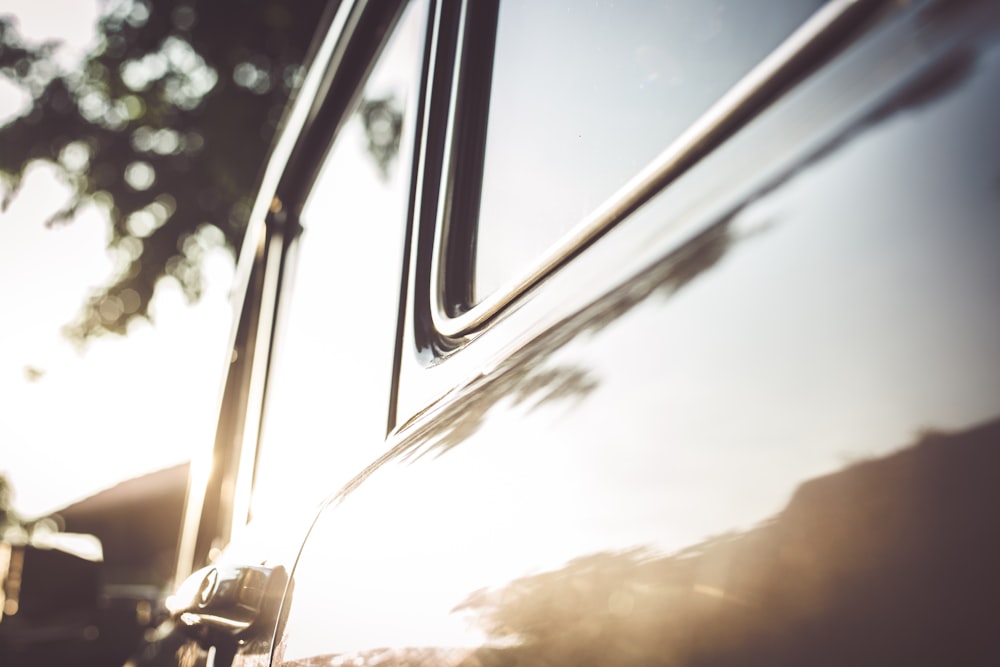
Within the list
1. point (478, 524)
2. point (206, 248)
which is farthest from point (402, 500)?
point (206, 248)

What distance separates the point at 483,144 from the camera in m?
1.24

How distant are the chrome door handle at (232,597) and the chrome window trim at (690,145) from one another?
447mm

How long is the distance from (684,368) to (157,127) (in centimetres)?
1080

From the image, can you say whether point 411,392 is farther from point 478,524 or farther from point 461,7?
point 461,7

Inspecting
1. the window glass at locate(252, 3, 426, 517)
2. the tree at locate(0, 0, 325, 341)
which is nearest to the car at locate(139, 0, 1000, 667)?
the window glass at locate(252, 3, 426, 517)

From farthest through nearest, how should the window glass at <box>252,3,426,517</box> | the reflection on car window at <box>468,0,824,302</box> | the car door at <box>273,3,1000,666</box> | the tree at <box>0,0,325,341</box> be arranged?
1. the tree at <box>0,0,325,341</box>
2. the window glass at <box>252,3,426,517</box>
3. the reflection on car window at <box>468,0,824,302</box>
4. the car door at <box>273,3,1000,666</box>

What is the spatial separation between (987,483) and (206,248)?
1095 cm

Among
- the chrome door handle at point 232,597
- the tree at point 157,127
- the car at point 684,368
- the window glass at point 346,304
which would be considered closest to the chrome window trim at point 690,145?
the car at point 684,368

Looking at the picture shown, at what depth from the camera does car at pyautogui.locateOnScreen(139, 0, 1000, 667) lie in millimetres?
439

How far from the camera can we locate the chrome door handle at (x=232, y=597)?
1.16 m

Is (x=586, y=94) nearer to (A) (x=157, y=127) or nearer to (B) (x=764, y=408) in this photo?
(B) (x=764, y=408)

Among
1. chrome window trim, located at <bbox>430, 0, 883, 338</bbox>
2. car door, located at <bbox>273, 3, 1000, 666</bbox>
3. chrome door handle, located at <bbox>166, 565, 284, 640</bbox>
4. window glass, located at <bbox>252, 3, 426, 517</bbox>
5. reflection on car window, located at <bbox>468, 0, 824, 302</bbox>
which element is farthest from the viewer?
window glass, located at <bbox>252, 3, 426, 517</bbox>

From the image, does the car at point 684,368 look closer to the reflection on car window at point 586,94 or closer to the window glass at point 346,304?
the reflection on car window at point 586,94

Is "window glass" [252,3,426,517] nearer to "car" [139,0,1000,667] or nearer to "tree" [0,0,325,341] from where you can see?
"car" [139,0,1000,667]
